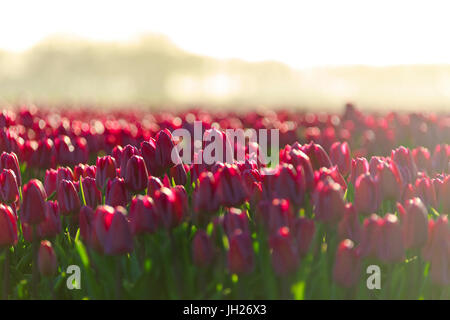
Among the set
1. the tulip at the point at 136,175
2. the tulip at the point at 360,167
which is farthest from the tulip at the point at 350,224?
the tulip at the point at 136,175

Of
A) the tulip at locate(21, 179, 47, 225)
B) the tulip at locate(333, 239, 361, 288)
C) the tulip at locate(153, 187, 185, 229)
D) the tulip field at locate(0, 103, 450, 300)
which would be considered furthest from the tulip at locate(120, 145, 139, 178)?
the tulip at locate(333, 239, 361, 288)

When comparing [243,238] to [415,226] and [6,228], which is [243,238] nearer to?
[415,226]

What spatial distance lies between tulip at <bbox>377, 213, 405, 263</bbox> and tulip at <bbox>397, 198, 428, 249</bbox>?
0.23 ft

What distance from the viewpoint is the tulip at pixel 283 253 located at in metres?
2.00

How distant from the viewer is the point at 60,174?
312cm

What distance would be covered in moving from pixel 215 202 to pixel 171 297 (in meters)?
0.42

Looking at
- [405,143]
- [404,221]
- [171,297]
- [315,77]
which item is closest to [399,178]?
[404,221]

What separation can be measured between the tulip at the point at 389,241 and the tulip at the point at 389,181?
1.25ft

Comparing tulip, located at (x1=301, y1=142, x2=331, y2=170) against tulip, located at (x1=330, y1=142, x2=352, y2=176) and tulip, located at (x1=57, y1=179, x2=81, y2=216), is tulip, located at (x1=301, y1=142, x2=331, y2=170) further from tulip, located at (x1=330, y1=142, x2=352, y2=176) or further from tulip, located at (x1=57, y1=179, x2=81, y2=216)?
tulip, located at (x1=57, y1=179, x2=81, y2=216)

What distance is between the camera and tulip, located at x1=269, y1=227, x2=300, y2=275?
6.55ft

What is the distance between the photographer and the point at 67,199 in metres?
2.79

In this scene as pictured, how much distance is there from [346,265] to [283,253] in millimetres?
261

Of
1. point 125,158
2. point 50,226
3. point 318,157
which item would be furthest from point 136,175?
point 318,157

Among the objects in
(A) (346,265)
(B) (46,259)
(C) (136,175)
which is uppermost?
(C) (136,175)
